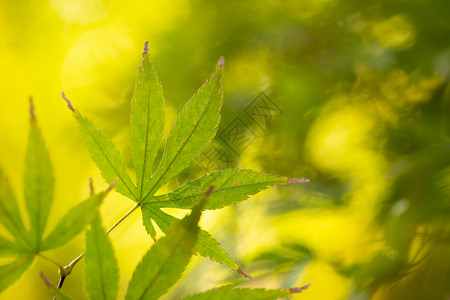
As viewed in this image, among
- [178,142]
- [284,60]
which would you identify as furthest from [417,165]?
[178,142]

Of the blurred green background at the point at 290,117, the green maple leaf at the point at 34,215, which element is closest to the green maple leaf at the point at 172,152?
the green maple leaf at the point at 34,215

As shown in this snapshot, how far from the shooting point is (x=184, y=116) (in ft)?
Result: 1.05

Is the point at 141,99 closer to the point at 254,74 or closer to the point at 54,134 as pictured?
the point at 254,74

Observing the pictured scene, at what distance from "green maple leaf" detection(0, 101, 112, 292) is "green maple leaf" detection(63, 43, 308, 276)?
0.21 feet

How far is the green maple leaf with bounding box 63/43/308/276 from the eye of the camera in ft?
1.01

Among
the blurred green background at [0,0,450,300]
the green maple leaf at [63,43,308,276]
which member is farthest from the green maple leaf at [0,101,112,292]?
the blurred green background at [0,0,450,300]

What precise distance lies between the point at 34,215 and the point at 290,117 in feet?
2.53

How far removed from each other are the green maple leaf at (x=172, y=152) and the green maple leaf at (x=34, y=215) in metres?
0.06

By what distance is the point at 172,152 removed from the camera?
331 mm

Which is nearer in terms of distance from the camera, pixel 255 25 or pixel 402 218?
pixel 402 218

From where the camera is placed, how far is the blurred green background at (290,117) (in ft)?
2.65

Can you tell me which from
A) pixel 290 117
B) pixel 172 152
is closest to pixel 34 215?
pixel 172 152

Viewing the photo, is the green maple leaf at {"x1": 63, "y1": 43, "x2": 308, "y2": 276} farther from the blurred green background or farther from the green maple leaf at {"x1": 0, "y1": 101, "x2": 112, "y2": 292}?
the blurred green background

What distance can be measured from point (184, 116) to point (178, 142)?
3 centimetres
